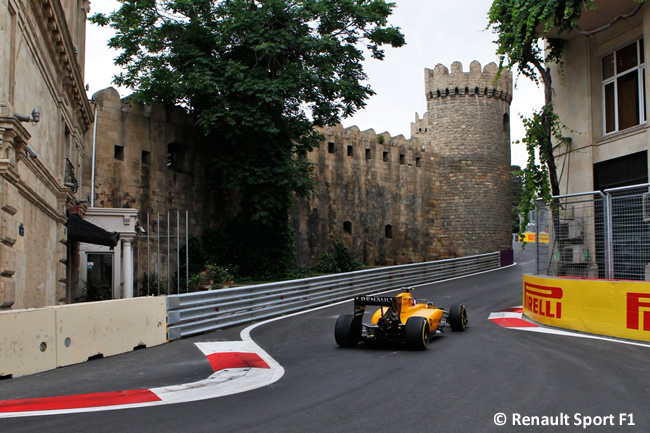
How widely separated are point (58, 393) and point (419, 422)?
4477mm

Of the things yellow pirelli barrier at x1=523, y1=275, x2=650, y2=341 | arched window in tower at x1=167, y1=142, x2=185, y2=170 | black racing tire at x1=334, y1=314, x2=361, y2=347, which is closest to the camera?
black racing tire at x1=334, y1=314, x2=361, y2=347

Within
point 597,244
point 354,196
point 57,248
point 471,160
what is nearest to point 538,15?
point 597,244

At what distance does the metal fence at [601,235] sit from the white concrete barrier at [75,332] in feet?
28.4

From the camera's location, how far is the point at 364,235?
123 feet

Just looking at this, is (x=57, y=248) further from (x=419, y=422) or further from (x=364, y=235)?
(x=364, y=235)

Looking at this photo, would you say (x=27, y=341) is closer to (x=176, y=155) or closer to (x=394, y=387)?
(x=394, y=387)

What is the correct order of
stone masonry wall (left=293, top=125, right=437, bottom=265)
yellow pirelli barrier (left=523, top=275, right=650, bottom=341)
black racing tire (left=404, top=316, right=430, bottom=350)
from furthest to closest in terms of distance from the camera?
stone masonry wall (left=293, top=125, right=437, bottom=265) < yellow pirelli barrier (left=523, top=275, right=650, bottom=341) < black racing tire (left=404, top=316, right=430, bottom=350)

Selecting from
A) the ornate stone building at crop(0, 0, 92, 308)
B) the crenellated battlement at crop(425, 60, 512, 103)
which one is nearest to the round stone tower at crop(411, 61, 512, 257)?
the crenellated battlement at crop(425, 60, 512, 103)

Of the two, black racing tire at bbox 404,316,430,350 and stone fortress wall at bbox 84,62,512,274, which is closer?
black racing tire at bbox 404,316,430,350

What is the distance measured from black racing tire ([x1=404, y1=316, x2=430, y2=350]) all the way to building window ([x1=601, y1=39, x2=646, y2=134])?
366 inches

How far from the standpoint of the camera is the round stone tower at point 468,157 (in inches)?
1610

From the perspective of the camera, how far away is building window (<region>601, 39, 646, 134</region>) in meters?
15.5

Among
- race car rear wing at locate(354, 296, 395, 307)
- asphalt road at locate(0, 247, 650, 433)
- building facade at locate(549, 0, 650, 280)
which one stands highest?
building facade at locate(549, 0, 650, 280)

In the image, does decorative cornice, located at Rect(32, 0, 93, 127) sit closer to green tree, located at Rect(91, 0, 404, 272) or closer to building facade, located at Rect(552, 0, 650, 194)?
green tree, located at Rect(91, 0, 404, 272)
